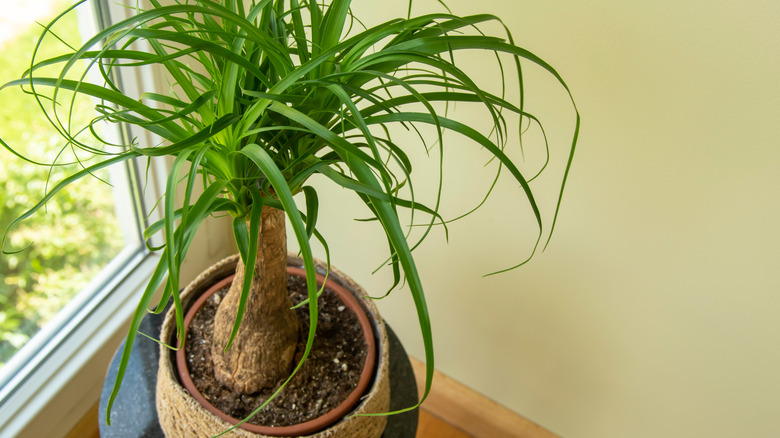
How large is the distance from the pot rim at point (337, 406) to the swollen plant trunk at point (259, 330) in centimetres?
4

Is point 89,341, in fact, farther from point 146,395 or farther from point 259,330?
point 259,330

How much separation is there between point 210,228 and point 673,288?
3.03ft

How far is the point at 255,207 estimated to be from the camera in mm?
558

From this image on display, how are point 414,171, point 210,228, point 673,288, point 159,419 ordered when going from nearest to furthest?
point 159,419 < point 673,288 < point 414,171 < point 210,228

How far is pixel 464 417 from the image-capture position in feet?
4.50

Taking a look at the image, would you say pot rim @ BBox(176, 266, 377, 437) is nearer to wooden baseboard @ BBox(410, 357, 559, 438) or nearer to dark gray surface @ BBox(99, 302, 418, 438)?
dark gray surface @ BBox(99, 302, 418, 438)

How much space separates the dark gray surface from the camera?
0.81 meters

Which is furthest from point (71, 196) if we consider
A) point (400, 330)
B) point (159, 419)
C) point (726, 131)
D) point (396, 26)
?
point (726, 131)

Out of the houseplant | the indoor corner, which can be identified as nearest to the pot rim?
the indoor corner

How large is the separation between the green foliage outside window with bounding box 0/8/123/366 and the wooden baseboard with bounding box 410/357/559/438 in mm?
739

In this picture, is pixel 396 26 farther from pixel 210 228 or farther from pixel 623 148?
pixel 210 228

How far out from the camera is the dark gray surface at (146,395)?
0.81 metres

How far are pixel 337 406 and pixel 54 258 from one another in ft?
2.33

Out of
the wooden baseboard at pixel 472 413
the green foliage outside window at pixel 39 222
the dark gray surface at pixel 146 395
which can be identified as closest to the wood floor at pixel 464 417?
the wooden baseboard at pixel 472 413
